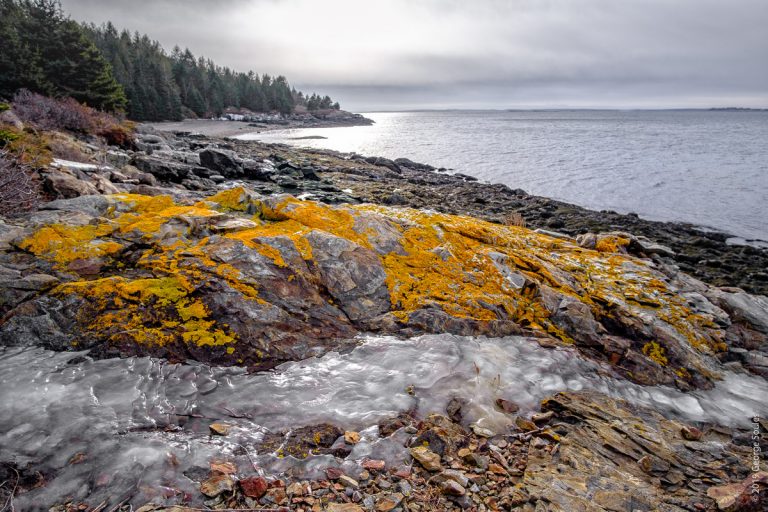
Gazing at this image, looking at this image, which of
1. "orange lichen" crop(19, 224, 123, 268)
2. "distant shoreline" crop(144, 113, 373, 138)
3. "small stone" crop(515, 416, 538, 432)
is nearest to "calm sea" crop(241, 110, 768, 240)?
"small stone" crop(515, 416, 538, 432)

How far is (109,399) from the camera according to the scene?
356 cm

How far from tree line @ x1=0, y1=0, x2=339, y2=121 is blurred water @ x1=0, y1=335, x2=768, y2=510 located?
41000 mm

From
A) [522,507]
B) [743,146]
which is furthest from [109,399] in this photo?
[743,146]

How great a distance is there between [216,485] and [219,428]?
0.67 m

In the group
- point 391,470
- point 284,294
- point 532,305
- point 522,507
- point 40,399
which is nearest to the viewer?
point 522,507

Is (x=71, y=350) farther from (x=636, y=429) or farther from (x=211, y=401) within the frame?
(x=636, y=429)

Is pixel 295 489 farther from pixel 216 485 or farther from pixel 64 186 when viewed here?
pixel 64 186

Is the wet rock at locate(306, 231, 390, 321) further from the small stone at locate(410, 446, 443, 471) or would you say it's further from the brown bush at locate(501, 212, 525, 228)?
the brown bush at locate(501, 212, 525, 228)

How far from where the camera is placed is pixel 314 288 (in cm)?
552

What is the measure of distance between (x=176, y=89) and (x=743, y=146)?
11417cm

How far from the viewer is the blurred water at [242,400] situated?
2982 millimetres

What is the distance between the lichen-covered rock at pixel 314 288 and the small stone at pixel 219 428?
0.93 m

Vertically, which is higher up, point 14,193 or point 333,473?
point 14,193

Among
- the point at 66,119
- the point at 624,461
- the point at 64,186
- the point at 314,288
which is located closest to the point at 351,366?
the point at 314,288
